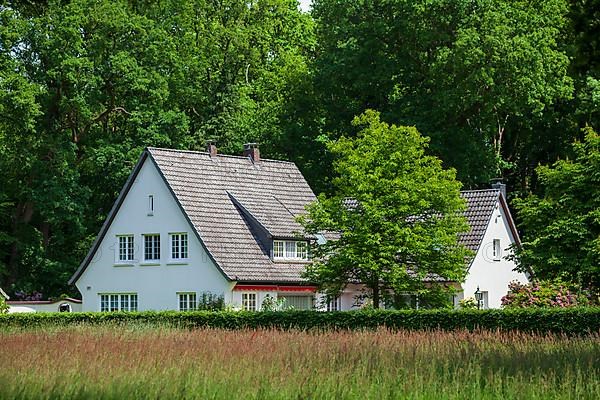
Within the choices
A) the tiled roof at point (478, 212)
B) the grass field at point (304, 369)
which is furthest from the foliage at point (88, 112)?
the grass field at point (304, 369)

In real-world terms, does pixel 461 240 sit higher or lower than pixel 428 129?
lower

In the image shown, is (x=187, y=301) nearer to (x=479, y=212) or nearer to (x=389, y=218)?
(x=389, y=218)

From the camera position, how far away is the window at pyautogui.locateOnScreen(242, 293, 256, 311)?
48.7 metres

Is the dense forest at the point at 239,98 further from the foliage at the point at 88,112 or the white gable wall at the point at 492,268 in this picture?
the white gable wall at the point at 492,268

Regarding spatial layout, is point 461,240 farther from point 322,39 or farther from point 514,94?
point 322,39

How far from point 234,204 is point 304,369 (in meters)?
36.6

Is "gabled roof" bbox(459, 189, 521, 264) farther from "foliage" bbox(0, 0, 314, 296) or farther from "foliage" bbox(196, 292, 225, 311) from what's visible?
"foliage" bbox(0, 0, 314, 296)

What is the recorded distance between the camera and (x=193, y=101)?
202ft

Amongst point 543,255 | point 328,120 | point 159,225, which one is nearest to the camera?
point 543,255

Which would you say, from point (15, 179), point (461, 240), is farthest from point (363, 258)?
point (15, 179)

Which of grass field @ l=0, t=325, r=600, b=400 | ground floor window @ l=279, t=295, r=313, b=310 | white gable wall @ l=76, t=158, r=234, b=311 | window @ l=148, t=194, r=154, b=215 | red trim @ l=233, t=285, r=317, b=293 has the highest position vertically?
window @ l=148, t=194, r=154, b=215

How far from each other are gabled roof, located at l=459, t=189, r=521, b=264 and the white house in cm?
5

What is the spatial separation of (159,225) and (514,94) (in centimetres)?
1617

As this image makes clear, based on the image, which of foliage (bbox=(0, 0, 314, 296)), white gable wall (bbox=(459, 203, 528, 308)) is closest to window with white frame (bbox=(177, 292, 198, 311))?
foliage (bbox=(0, 0, 314, 296))
